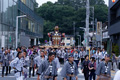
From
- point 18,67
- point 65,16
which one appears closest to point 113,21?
point 18,67

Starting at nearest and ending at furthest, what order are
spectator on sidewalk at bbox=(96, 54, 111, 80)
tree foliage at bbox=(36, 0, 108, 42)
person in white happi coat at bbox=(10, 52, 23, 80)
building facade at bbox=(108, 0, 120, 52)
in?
spectator on sidewalk at bbox=(96, 54, 111, 80) < person in white happi coat at bbox=(10, 52, 23, 80) < building facade at bbox=(108, 0, 120, 52) < tree foliage at bbox=(36, 0, 108, 42)

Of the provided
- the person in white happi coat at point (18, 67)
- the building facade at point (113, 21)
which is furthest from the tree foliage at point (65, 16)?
the person in white happi coat at point (18, 67)

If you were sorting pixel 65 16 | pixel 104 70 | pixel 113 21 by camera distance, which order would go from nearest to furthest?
pixel 104 70 < pixel 113 21 < pixel 65 16

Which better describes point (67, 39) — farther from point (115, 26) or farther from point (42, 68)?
point (42, 68)

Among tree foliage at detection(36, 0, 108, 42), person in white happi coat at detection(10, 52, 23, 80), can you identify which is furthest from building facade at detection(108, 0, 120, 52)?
tree foliage at detection(36, 0, 108, 42)

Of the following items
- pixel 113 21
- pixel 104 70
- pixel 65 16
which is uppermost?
pixel 65 16

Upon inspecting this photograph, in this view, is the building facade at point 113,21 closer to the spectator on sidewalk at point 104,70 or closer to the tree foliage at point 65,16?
the spectator on sidewalk at point 104,70

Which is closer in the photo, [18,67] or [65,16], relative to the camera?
[18,67]

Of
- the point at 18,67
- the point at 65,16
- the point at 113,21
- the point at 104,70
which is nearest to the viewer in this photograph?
the point at 104,70

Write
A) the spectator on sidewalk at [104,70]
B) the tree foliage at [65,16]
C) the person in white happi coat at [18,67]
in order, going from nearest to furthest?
1. the spectator on sidewalk at [104,70]
2. the person in white happi coat at [18,67]
3. the tree foliage at [65,16]

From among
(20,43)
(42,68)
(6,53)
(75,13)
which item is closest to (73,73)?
(42,68)

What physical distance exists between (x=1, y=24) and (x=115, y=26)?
13.8m

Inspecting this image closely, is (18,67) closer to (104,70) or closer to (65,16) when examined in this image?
(104,70)

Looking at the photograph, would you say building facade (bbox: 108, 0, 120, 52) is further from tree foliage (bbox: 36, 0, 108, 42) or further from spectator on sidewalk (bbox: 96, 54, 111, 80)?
tree foliage (bbox: 36, 0, 108, 42)
